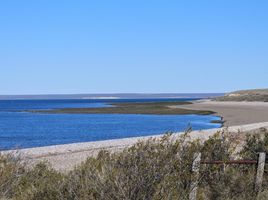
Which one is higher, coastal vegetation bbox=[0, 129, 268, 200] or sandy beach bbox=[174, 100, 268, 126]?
coastal vegetation bbox=[0, 129, 268, 200]

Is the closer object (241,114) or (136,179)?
(136,179)

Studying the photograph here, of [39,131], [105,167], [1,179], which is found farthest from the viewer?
[39,131]

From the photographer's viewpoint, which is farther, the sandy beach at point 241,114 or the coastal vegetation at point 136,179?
the sandy beach at point 241,114

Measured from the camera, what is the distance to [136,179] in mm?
5535

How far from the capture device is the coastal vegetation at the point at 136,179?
5484 millimetres

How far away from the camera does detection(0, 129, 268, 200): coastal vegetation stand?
5484 millimetres

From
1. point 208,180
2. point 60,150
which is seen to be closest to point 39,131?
point 60,150

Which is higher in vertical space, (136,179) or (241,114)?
(136,179)

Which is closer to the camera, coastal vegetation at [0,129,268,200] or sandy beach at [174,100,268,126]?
coastal vegetation at [0,129,268,200]

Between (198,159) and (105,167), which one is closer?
(105,167)

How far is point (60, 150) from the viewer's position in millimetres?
25344

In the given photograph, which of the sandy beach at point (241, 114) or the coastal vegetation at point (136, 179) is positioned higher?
the coastal vegetation at point (136, 179)

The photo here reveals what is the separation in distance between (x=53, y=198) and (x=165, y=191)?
122cm

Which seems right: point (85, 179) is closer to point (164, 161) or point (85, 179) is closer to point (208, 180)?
point (164, 161)
